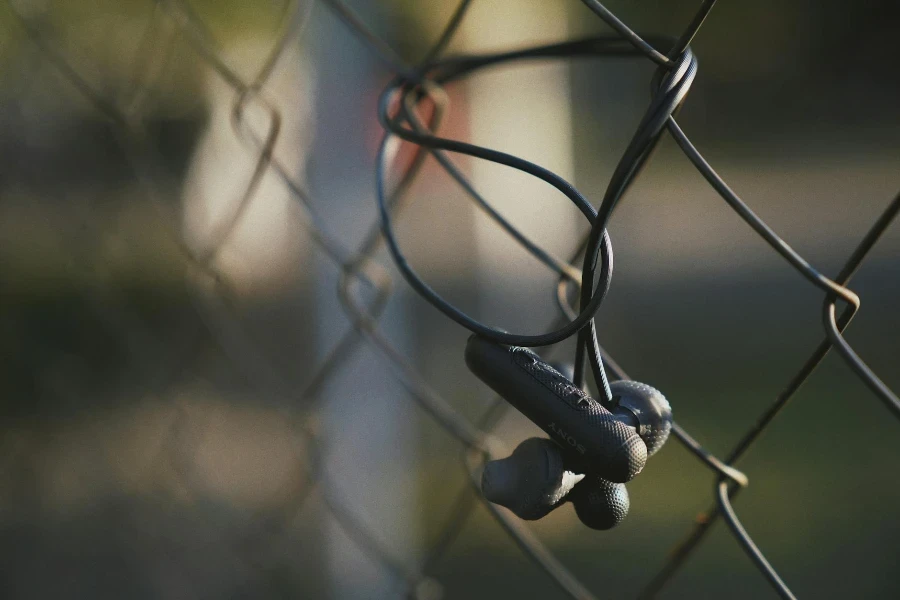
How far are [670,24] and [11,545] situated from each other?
427cm

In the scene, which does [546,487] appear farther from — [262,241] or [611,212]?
[262,241]

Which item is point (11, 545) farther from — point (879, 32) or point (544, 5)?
point (879, 32)

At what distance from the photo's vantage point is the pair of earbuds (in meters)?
0.31

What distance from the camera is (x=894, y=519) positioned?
187 cm

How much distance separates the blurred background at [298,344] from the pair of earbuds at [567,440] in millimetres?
328

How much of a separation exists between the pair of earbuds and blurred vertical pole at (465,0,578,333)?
250cm

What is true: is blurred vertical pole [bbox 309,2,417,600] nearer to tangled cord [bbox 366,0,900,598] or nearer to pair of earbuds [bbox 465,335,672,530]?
tangled cord [bbox 366,0,900,598]

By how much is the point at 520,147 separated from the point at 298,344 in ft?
7.05

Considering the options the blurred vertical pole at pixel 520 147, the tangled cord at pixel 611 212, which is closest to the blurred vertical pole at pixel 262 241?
the tangled cord at pixel 611 212

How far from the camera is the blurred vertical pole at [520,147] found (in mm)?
3305

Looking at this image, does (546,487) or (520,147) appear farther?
(520,147)

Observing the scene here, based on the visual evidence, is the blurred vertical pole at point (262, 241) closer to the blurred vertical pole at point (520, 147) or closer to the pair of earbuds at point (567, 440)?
the pair of earbuds at point (567, 440)

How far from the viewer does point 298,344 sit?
7.72ft

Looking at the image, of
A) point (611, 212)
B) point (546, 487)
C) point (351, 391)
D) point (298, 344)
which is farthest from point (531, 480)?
point (298, 344)
